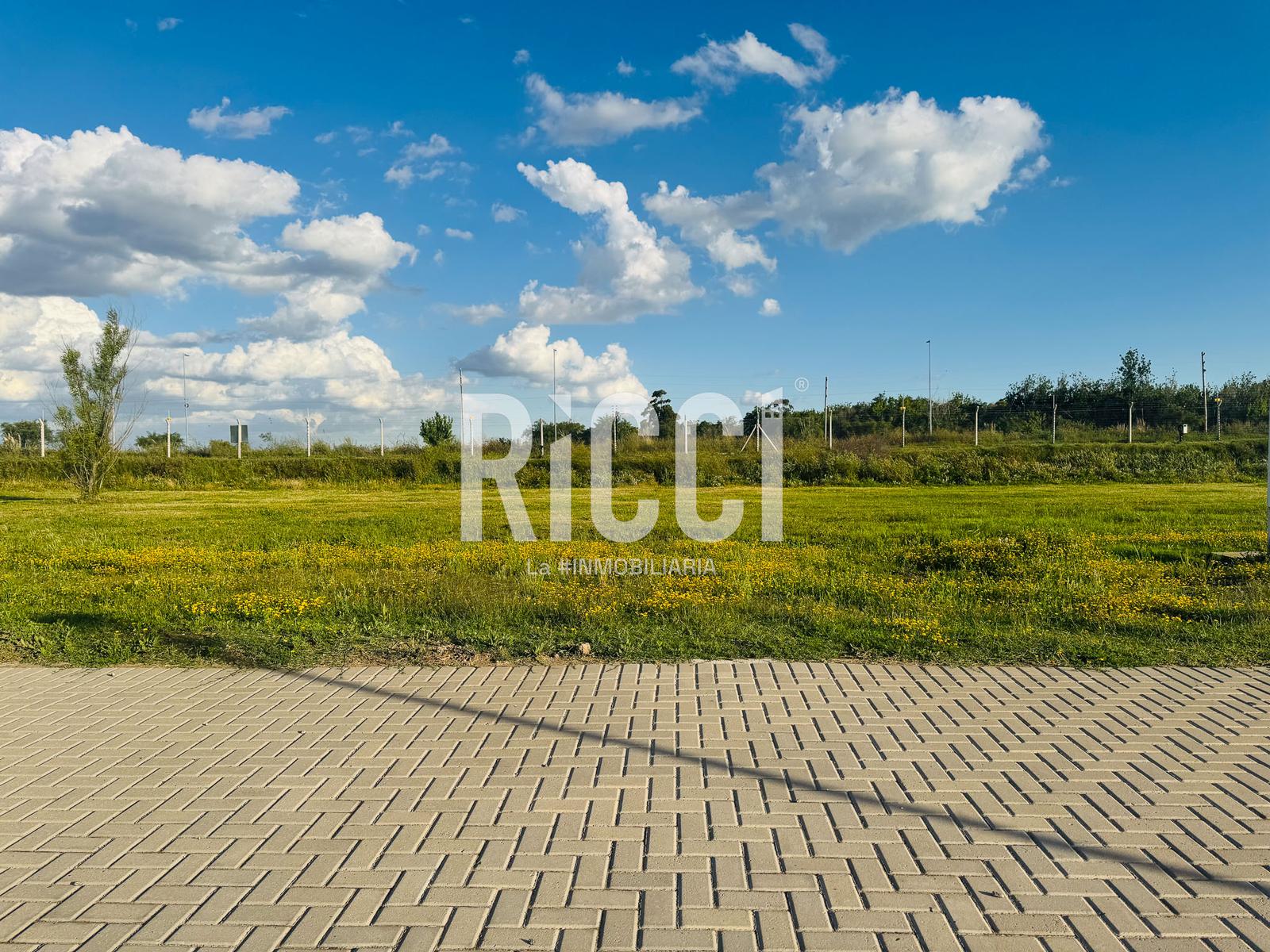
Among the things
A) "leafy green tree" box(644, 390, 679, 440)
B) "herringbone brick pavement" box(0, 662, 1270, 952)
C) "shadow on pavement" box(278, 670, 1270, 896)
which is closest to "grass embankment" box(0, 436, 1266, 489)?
"leafy green tree" box(644, 390, 679, 440)

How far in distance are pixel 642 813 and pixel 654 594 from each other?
4.85 meters

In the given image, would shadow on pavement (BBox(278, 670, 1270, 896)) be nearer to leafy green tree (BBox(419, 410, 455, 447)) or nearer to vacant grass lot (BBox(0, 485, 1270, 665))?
vacant grass lot (BBox(0, 485, 1270, 665))

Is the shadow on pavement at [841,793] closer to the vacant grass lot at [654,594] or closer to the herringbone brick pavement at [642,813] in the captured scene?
the herringbone brick pavement at [642,813]

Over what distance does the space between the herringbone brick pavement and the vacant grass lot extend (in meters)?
0.83

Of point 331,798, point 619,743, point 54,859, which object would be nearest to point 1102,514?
point 619,743

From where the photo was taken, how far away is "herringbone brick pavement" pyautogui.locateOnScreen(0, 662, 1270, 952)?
2.99m

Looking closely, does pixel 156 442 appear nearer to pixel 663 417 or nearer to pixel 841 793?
pixel 663 417

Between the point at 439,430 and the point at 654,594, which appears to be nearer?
the point at 654,594

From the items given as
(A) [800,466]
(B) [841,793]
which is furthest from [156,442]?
(B) [841,793]

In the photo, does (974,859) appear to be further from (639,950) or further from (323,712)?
(323,712)

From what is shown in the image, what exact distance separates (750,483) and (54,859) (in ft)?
85.1

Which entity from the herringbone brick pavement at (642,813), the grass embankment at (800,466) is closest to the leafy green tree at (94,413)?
the grass embankment at (800,466)

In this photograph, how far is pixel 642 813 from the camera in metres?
3.86

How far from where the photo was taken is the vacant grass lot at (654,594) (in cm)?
683
